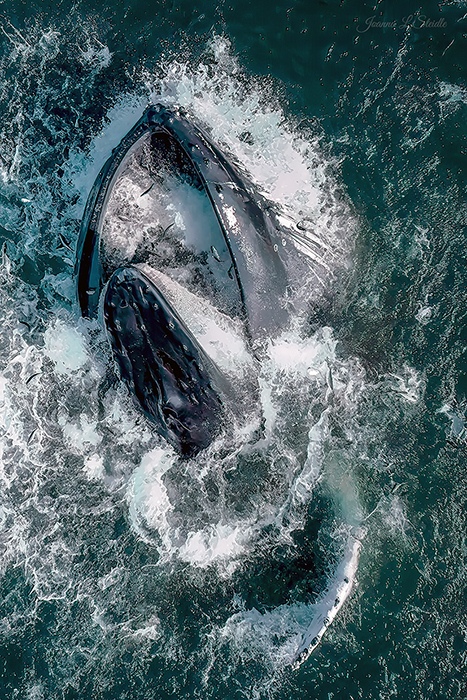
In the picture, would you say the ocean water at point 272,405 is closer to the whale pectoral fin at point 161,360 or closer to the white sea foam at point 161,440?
the white sea foam at point 161,440

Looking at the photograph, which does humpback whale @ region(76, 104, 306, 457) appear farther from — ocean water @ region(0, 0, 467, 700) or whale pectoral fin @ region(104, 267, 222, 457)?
ocean water @ region(0, 0, 467, 700)

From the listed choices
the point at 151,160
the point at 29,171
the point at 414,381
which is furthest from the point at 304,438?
the point at 29,171

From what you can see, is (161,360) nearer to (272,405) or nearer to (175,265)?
(175,265)

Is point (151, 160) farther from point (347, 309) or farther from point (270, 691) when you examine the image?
point (270, 691)

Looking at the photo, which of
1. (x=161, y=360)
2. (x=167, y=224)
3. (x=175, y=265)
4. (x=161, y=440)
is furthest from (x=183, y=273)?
(x=161, y=440)

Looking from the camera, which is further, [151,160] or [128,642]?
[128,642]

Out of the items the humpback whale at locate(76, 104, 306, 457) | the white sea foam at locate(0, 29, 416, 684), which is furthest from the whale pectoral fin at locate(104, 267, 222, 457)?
the white sea foam at locate(0, 29, 416, 684)
